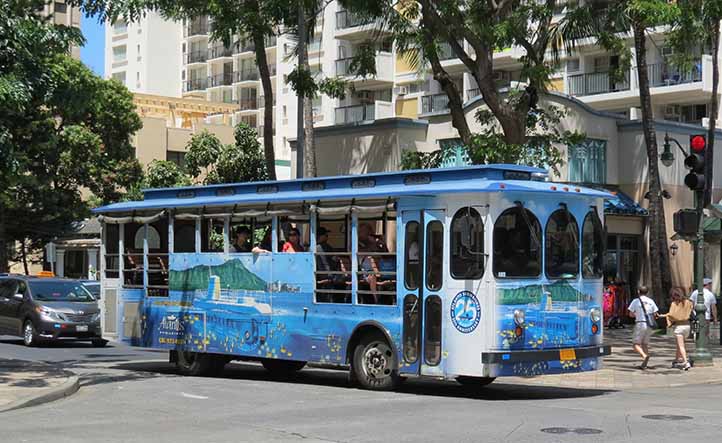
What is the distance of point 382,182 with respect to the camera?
686 inches

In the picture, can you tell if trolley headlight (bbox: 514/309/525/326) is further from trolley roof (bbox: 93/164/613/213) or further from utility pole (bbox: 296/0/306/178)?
utility pole (bbox: 296/0/306/178)

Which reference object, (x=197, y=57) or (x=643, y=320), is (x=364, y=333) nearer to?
(x=643, y=320)

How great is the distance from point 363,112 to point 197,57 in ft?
133

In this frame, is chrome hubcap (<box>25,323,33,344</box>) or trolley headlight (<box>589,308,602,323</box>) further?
chrome hubcap (<box>25,323,33,344</box>)

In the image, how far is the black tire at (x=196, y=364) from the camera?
66.0ft

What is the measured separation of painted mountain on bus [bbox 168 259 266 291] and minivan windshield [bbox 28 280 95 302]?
31.1 feet

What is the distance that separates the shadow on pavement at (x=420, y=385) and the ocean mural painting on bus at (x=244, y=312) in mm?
814

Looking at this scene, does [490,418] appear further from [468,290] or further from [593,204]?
[593,204]

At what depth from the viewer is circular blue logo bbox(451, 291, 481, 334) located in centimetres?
1580

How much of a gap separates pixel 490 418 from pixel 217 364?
301 inches

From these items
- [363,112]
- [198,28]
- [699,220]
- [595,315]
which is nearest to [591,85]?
[363,112]

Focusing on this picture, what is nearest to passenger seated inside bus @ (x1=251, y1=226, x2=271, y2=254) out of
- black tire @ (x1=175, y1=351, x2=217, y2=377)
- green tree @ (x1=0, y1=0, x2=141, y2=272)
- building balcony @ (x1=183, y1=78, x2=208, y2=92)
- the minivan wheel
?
black tire @ (x1=175, y1=351, x2=217, y2=377)

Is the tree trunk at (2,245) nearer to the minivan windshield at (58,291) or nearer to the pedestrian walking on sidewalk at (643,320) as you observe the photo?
the minivan windshield at (58,291)

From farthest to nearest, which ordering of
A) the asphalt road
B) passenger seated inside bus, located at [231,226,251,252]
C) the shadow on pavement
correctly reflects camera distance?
passenger seated inside bus, located at [231,226,251,252], the shadow on pavement, the asphalt road
